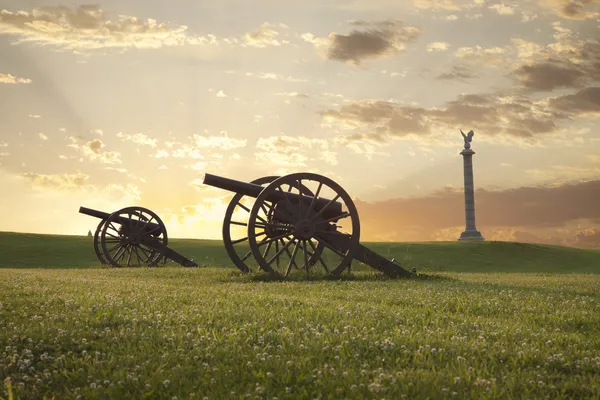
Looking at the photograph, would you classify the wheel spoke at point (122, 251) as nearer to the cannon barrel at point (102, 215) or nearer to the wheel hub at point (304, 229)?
the cannon barrel at point (102, 215)

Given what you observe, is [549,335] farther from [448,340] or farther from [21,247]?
[21,247]

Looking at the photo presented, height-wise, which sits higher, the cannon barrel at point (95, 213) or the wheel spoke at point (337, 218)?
the cannon barrel at point (95, 213)

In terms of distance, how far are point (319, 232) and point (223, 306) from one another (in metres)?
8.20

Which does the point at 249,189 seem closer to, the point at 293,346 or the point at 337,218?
the point at 337,218

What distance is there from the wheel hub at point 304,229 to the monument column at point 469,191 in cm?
4695

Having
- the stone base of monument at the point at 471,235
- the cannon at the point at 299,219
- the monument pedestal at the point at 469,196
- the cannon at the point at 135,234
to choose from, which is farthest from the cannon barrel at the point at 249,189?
the monument pedestal at the point at 469,196

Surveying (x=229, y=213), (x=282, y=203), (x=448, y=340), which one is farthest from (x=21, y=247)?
(x=448, y=340)

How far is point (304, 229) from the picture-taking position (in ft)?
59.9

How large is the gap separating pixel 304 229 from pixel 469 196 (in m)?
49.5

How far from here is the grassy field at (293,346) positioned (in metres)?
5.95

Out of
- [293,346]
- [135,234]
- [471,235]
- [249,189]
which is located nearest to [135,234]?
[135,234]

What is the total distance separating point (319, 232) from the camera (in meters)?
18.5

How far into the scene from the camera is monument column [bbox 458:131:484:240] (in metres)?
62.5

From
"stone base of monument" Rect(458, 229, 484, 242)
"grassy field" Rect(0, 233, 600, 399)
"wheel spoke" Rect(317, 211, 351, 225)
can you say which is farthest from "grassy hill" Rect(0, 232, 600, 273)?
"grassy field" Rect(0, 233, 600, 399)
